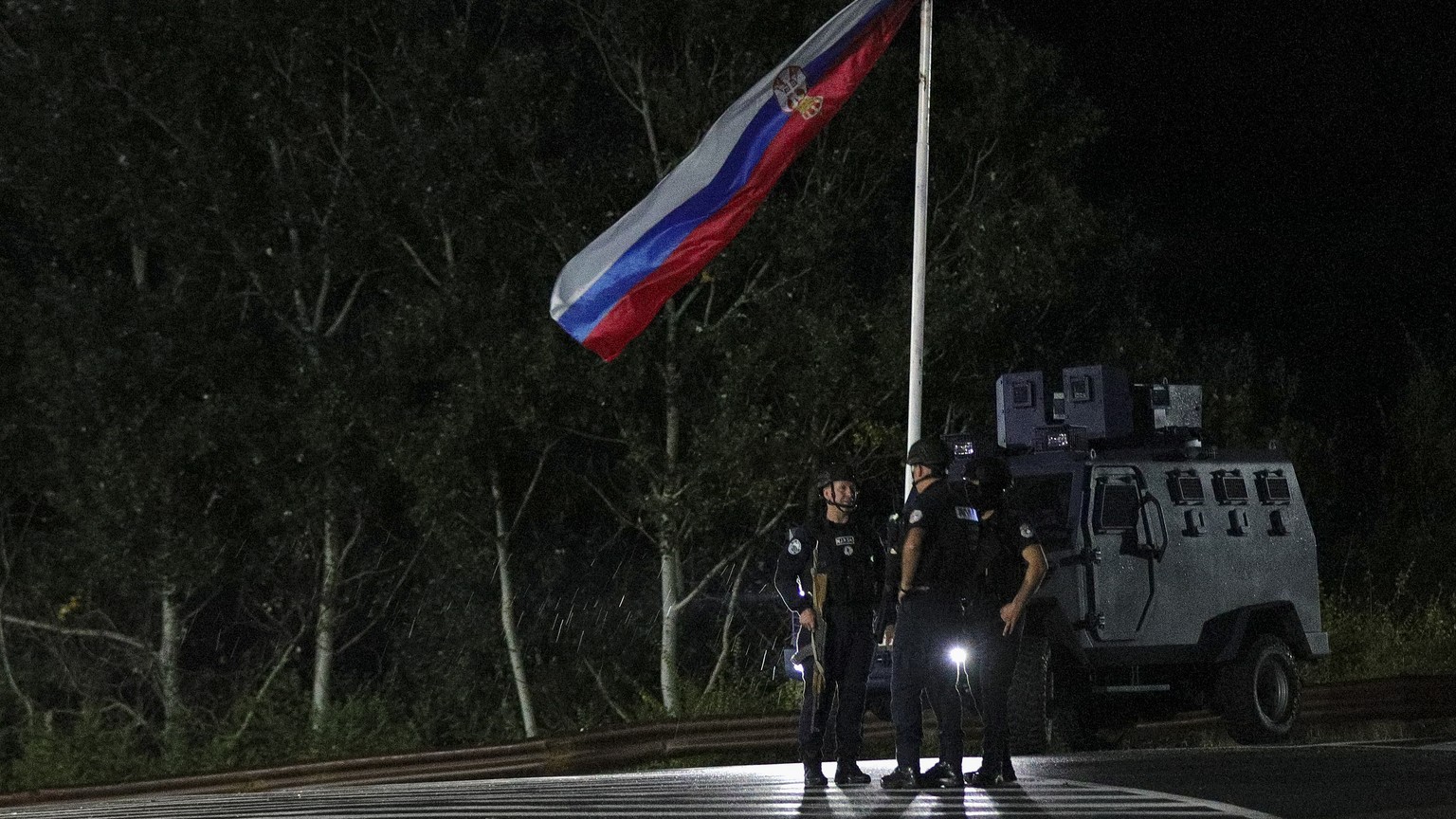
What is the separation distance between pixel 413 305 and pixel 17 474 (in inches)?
178

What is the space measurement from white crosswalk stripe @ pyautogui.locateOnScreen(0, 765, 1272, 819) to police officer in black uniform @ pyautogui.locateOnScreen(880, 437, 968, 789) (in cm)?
39

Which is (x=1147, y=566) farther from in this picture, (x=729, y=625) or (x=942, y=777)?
(x=729, y=625)

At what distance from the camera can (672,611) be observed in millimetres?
20812

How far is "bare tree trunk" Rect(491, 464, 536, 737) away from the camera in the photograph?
20906mm

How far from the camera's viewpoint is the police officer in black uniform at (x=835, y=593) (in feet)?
36.7

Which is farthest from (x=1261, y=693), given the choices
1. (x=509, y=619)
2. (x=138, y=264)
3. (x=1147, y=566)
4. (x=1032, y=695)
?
(x=138, y=264)

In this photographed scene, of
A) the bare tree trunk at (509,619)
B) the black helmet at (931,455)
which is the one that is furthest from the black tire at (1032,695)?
Result: the bare tree trunk at (509,619)

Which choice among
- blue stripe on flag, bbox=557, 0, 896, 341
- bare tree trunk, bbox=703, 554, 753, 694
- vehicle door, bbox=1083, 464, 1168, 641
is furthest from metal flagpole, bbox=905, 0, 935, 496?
bare tree trunk, bbox=703, 554, 753, 694

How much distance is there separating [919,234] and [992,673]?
6.00 metres

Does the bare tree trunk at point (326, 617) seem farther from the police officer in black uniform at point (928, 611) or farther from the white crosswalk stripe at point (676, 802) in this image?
the police officer in black uniform at point (928, 611)

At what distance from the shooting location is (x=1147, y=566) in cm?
1462

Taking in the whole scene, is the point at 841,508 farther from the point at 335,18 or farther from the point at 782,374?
the point at 335,18

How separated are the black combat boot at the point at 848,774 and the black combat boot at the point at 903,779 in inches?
12.8

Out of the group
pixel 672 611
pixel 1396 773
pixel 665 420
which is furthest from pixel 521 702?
pixel 1396 773
